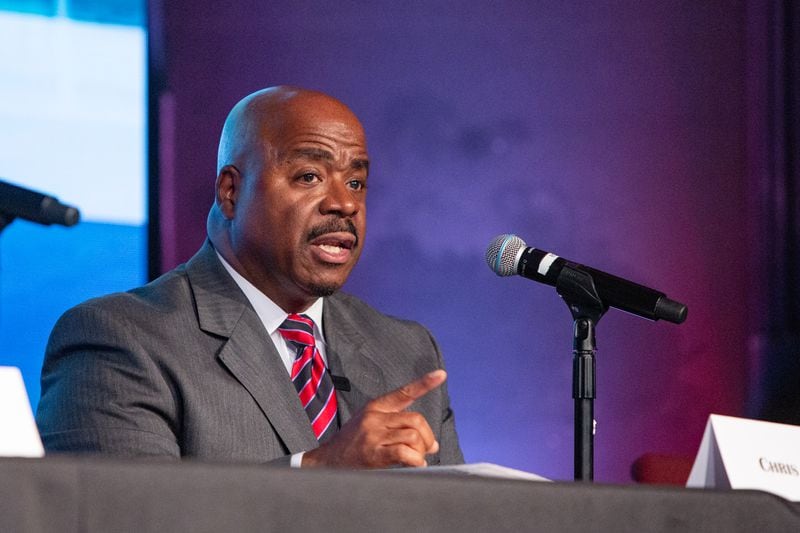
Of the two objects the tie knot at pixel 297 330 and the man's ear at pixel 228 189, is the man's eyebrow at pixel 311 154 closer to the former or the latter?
the man's ear at pixel 228 189

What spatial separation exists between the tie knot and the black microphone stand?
0.75 m

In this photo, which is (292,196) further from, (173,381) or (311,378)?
(173,381)

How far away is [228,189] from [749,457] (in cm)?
159

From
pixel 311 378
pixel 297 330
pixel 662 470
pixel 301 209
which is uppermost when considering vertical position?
pixel 301 209

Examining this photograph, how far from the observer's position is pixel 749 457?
5.36ft

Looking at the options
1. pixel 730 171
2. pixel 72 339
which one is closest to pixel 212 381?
pixel 72 339

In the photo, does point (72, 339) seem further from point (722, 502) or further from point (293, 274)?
point (722, 502)

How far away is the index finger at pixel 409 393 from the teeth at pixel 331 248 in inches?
36.7

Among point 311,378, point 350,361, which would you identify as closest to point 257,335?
point 311,378

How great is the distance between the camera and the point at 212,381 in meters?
2.32

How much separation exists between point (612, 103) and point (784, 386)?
1241 mm

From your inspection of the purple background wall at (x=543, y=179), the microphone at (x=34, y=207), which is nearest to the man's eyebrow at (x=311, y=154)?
the purple background wall at (x=543, y=179)

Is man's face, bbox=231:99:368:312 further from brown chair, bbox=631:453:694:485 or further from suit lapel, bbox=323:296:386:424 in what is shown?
brown chair, bbox=631:453:694:485

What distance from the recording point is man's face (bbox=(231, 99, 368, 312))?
2.63 metres
